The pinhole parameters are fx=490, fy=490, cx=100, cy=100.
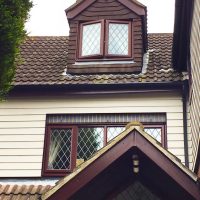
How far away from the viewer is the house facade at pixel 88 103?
11820 millimetres

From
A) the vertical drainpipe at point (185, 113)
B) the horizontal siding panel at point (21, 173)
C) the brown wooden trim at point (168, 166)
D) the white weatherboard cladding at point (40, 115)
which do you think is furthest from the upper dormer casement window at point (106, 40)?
the brown wooden trim at point (168, 166)

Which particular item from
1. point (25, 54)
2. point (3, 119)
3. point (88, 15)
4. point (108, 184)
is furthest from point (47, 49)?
point (108, 184)

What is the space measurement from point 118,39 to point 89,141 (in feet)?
9.89

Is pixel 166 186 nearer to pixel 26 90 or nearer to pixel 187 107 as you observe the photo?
pixel 187 107

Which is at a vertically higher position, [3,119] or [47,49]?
→ [47,49]

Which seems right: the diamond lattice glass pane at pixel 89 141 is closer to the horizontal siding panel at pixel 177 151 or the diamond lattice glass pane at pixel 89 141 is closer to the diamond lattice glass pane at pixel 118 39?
the horizontal siding panel at pixel 177 151

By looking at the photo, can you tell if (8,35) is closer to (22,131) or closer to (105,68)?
(22,131)

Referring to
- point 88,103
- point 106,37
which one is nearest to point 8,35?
point 88,103

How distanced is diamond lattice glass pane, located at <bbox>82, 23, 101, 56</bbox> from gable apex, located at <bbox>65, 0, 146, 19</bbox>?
0.50 m

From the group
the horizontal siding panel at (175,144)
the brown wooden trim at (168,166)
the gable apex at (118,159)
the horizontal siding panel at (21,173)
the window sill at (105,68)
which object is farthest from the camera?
the window sill at (105,68)

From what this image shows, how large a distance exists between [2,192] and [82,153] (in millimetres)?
2135

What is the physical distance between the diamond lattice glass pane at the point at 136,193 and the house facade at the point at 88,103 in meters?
1.89

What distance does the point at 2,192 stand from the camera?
11227mm

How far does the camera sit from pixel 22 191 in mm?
11180
